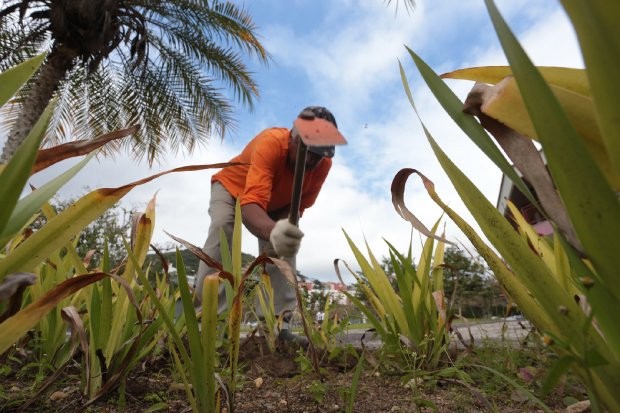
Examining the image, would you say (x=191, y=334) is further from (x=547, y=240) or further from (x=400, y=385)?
(x=547, y=240)

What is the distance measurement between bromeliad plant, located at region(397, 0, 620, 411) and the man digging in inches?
44.0

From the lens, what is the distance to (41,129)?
61 centimetres

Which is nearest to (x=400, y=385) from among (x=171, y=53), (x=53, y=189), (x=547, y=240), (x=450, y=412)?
(x=450, y=412)

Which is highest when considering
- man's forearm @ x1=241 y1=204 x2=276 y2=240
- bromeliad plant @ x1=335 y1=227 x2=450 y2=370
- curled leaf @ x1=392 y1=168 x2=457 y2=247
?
man's forearm @ x1=241 y1=204 x2=276 y2=240

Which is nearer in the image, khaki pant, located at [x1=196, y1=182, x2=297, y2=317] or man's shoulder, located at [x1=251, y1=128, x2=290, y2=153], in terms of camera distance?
man's shoulder, located at [x1=251, y1=128, x2=290, y2=153]

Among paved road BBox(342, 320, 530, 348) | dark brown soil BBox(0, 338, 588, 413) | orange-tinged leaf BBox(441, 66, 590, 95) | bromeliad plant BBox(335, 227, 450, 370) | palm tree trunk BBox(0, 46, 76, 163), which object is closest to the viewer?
orange-tinged leaf BBox(441, 66, 590, 95)

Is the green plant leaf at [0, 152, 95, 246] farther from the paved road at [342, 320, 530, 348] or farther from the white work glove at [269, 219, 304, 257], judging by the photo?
the white work glove at [269, 219, 304, 257]

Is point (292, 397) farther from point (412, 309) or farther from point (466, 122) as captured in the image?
point (466, 122)

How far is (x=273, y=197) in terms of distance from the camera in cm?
310

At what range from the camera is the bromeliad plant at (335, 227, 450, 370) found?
4.57 feet

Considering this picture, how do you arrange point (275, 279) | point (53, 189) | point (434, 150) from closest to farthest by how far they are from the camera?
point (434, 150)
point (53, 189)
point (275, 279)

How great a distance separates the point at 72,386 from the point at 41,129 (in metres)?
0.87

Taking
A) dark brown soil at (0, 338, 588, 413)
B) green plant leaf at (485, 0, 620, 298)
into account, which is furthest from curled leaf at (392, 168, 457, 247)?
dark brown soil at (0, 338, 588, 413)

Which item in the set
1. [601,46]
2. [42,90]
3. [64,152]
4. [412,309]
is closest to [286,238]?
[412,309]
